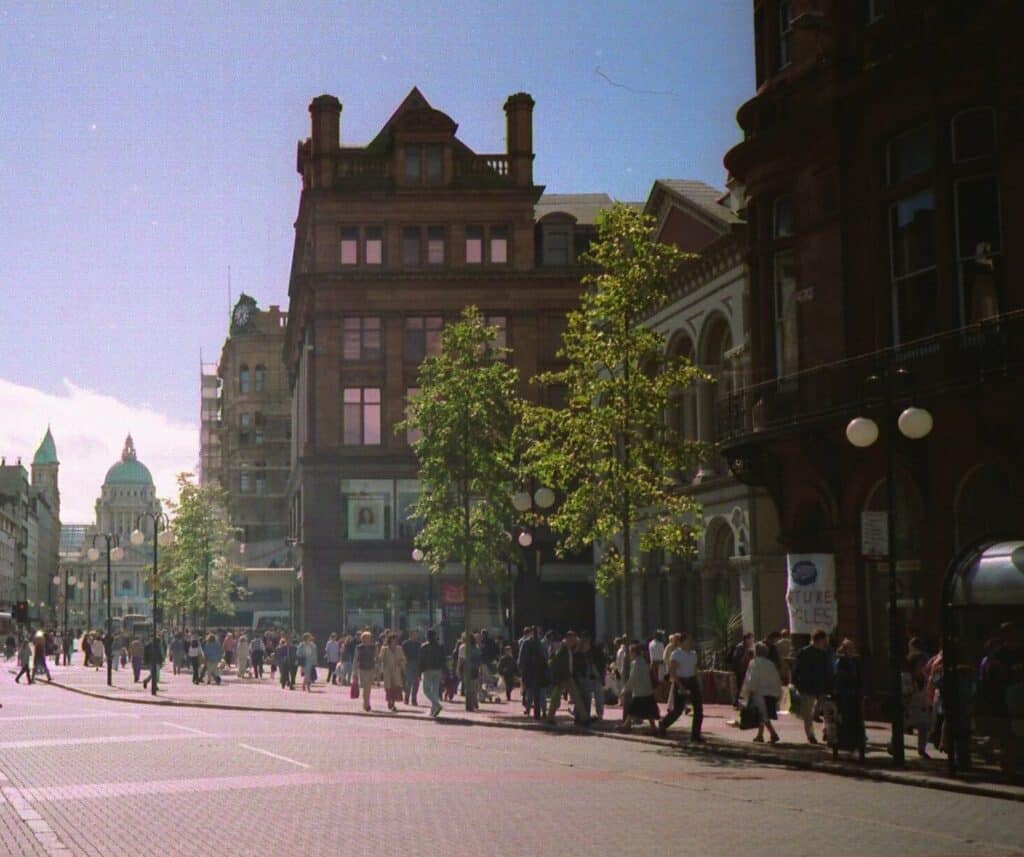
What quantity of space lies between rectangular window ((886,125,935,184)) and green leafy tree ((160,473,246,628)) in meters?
59.1

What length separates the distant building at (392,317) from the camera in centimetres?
7500

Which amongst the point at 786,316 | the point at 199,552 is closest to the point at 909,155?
Answer: the point at 786,316

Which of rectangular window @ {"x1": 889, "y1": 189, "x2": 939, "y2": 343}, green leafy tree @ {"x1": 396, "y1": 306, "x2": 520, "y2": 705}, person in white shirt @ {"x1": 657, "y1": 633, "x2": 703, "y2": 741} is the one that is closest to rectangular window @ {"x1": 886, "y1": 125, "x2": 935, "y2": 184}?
rectangular window @ {"x1": 889, "y1": 189, "x2": 939, "y2": 343}

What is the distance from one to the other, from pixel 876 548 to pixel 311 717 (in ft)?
55.4

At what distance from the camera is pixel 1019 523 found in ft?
84.4

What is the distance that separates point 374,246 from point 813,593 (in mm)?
48097

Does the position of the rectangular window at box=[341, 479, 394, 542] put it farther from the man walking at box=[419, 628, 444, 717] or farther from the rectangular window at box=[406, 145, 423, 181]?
the man walking at box=[419, 628, 444, 717]

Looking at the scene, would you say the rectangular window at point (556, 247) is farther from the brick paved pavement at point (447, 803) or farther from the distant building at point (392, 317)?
the brick paved pavement at point (447, 803)

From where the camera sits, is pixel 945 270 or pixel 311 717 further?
pixel 311 717

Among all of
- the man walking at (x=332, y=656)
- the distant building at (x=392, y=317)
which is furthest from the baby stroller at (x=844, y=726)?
the distant building at (x=392, y=317)

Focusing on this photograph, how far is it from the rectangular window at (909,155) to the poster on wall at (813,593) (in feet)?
24.0

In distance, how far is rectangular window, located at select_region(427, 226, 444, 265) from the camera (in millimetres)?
76062

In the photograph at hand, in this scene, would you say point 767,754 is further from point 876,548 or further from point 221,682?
point 221,682

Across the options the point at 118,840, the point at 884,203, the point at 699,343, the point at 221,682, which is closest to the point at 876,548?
the point at 884,203
